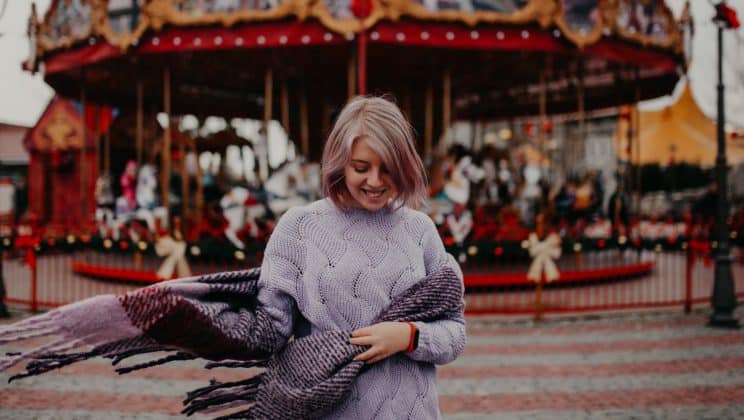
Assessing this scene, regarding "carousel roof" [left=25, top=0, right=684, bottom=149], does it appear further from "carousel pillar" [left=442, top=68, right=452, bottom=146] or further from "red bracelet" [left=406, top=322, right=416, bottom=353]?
"red bracelet" [left=406, top=322, right=416, bottom=353]

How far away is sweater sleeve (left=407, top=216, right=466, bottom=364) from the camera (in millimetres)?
1771

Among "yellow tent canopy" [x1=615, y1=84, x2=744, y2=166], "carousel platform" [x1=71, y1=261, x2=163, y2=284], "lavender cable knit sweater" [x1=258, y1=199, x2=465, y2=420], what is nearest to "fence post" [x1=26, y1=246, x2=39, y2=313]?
"carousel platform" [x1=71, y1=261, x2=163, y2=284]

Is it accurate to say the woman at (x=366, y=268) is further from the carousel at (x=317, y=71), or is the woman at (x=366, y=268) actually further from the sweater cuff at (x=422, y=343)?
the carousel at (x=317, y=71)

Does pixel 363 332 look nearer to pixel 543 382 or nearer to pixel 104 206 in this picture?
pixel 543 382

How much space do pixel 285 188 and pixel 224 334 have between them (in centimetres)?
981

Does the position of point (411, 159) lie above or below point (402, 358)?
above

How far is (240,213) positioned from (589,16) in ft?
23.5

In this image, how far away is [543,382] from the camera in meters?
5.81

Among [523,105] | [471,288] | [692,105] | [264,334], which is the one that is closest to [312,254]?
[264,334]

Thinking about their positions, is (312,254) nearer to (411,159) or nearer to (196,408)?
(411,159)

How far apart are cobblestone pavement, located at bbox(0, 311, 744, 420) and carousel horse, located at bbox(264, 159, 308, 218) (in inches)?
183

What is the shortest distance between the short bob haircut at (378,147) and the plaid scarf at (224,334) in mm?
281

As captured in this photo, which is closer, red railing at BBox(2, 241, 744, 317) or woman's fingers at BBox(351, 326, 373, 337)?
woman's fingers at BBox(351, 326, 373, 337)

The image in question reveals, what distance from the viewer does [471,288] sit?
34.7 ft
